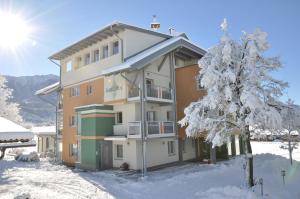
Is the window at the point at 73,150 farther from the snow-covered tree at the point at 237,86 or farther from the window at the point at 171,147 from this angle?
the snow-covered tree at the point at 237,86

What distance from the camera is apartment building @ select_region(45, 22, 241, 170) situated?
70.7 ft

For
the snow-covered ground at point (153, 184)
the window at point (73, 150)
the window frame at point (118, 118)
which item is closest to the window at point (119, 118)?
the window frame at point (118, 118)

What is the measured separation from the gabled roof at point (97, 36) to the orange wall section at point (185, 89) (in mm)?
4778

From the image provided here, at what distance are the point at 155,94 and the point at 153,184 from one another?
28.0ft

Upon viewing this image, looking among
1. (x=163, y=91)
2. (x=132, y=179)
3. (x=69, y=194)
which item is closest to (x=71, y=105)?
(x=163, y=91)

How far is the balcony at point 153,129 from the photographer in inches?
810

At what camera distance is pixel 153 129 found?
2147 cm

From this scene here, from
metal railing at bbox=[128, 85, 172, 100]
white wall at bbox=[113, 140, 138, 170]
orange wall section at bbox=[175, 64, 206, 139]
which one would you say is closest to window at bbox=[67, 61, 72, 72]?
metal railing at bbox=[128, 85, 172, 100]

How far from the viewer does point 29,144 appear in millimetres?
5234

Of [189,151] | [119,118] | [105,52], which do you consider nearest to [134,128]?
[119,118]

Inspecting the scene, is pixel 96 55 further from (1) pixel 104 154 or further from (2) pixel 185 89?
(1) pixel 104 154

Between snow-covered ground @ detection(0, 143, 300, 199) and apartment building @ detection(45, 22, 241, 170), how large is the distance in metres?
2.54

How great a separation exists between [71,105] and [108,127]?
24.7ft

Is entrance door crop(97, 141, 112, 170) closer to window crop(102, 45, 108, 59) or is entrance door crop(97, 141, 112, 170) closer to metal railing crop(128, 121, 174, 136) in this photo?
metal railing crop(128, 121, 174, 136)
